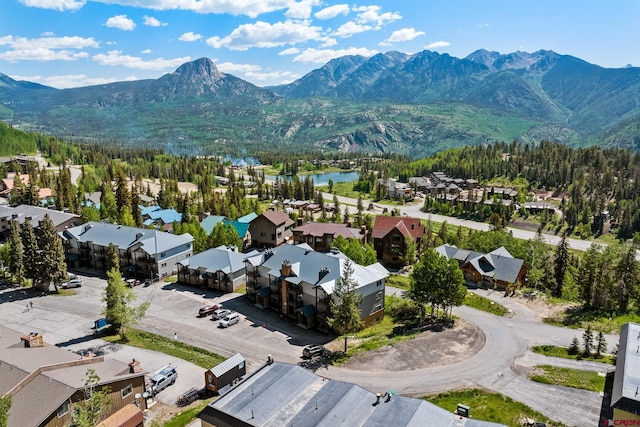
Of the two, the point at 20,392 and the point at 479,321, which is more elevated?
the point at 20,392

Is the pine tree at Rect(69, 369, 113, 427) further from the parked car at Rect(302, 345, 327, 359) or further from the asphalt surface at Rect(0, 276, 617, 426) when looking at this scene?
the parked car at Rect(302, 345, 327, 359)

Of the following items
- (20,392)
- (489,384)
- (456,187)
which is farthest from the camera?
(456,187)

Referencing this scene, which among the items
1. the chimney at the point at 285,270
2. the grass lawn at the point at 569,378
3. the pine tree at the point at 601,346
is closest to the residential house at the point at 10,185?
the chimney at the point at 285,270

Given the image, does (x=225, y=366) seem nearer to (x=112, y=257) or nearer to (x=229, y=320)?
(x=229, y=320)

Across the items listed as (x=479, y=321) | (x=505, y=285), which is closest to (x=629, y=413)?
(x=479, y=321)

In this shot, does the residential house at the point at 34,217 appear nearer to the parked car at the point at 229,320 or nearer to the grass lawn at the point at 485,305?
the parked car at the point at 229,320

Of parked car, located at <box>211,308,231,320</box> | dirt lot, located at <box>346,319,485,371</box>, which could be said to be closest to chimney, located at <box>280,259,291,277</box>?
parked car, located at <box>211,308,231,320</box>

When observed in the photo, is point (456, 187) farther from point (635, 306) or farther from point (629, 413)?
point (629, 413)
